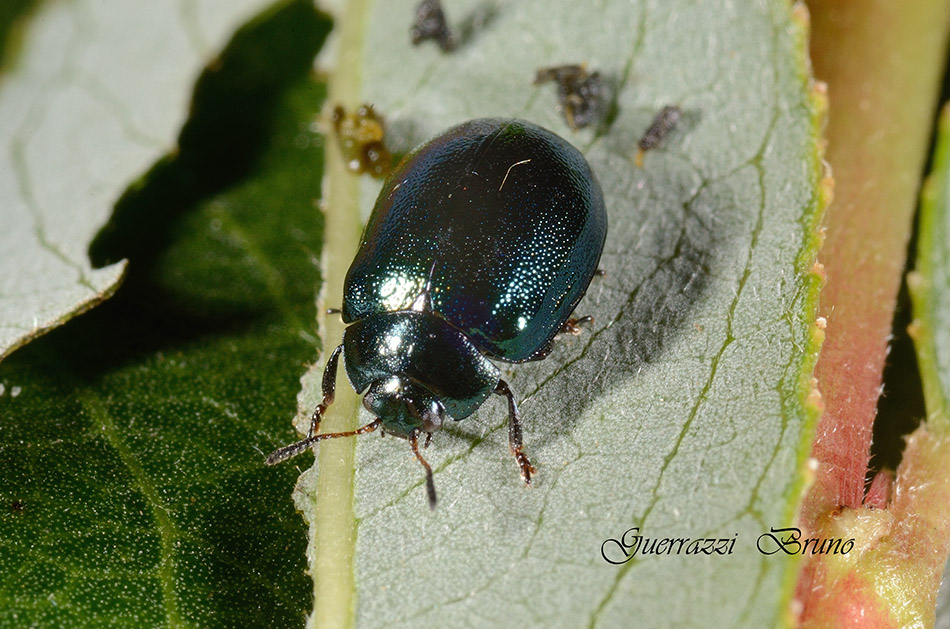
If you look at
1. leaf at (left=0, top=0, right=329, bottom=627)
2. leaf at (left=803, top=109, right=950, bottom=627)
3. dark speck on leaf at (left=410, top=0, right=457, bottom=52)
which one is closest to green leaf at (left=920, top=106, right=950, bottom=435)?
leaf at (left=803, top=109, right=950, bottom=627)

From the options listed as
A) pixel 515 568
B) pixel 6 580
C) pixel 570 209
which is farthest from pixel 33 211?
pixel 515 568

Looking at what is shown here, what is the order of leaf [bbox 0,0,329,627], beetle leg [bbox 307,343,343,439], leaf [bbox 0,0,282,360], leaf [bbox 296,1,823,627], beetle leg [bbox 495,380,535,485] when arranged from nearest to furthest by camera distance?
leaf [bbox 296,1,823,627]
leaf [bbox 0,0,329,627]
beetle leg [bbox 495,380,535,485]
beetle leg [bbox 307,343,343,439]
leaf [bbox 0,0,282,360]

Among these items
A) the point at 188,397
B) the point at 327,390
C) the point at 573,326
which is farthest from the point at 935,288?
the point at 188,397

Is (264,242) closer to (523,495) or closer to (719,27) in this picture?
(523,495)

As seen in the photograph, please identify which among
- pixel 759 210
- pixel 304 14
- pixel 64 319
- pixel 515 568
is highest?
pixel 304 14

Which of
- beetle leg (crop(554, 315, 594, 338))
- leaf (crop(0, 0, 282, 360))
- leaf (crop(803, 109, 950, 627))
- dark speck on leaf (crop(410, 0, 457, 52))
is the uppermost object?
dark speck on leaf (crop(410, 0, 457, 52))

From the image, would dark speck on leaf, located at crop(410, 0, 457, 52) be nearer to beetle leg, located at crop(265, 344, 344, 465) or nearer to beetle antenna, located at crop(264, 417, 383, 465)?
beetle leg, located at crop(265, 344, 344, 465)
